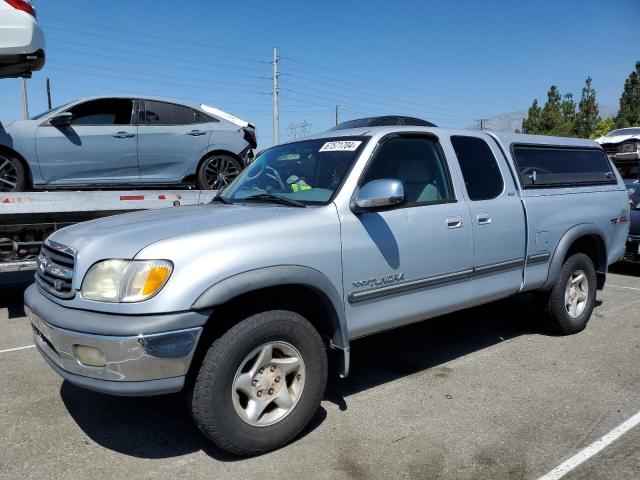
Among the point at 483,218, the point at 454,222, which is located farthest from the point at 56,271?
the point at 483,218

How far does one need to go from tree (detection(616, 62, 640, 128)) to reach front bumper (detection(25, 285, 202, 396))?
117 feet

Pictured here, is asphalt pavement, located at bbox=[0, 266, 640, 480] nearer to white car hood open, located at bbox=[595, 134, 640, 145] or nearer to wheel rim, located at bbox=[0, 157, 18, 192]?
wheel rim, located at bbox=[0, 157, 18, 192]

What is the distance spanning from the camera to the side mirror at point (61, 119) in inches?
257

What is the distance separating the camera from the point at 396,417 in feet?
11.3

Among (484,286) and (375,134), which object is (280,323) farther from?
(484,286)

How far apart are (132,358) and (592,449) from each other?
2.54 metres

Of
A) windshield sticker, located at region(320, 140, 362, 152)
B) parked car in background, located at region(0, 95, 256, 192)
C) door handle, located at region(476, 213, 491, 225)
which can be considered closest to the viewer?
windshield sticker, located at region(320, 140, 362, 152)

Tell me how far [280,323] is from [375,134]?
154 centimetres

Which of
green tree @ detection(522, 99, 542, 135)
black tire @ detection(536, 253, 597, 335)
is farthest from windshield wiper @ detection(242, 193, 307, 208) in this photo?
green tree @ detection(522, 99, 542, 135)

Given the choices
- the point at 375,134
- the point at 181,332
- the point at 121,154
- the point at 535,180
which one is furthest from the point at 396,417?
the point at 121,154

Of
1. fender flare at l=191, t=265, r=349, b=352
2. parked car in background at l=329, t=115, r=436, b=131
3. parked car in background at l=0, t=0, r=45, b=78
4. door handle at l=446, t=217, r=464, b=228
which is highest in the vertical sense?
parked car in background at l=0, t=0, r=45, b=78

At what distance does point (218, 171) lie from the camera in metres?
7.81

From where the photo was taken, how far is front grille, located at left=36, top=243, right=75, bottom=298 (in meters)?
2.83

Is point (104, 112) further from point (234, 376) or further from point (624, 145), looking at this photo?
point (624, 145)
